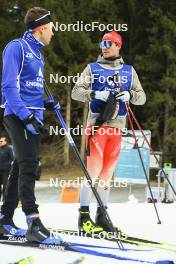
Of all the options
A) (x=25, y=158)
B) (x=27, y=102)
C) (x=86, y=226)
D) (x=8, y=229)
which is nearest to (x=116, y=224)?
(x=86, y=226)

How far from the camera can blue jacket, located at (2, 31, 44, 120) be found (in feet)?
9.78

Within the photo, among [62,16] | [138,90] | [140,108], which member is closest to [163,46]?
[140,108]

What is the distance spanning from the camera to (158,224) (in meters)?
4.35

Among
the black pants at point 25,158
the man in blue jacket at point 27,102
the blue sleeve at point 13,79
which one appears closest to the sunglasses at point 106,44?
the man in blue jacket at point 27,102

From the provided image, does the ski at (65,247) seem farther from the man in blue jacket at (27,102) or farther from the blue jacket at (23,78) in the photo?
the blue jacket at (23,78)

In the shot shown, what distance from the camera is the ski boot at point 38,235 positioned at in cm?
294

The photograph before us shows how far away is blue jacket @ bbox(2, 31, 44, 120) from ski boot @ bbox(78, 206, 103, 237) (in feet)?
3.36

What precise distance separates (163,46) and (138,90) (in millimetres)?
18297

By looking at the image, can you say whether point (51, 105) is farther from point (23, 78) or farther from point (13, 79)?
point (13, 79)

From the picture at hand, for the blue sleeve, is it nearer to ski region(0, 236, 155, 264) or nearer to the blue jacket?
the blue jacket

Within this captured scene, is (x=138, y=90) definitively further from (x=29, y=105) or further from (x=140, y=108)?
(x=140, y=108)

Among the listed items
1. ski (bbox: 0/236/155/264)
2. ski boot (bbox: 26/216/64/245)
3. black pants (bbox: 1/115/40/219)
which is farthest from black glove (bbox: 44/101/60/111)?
ski (bbox: 0/236/155/264)

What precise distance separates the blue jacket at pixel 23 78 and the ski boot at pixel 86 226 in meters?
1.02

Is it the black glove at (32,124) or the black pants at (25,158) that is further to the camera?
the black pants at (25,158)
